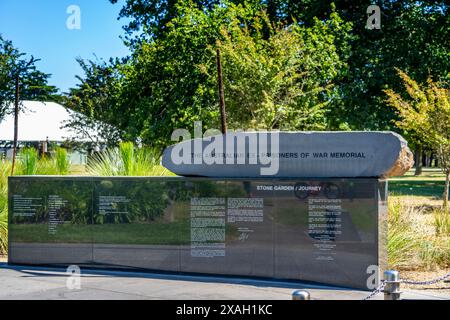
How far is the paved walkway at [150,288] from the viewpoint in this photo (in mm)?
8984

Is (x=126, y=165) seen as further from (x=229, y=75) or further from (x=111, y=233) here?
(x=229, y=75)

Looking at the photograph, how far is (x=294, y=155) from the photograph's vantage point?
33.2 feet

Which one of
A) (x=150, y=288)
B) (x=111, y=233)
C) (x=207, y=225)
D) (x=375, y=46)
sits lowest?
(x=150, y=288)

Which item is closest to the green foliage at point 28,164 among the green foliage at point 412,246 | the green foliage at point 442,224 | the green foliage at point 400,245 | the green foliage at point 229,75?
the green foliage at point 229,75

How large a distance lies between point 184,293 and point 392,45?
870 inches

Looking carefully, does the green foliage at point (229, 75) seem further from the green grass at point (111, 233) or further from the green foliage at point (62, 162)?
the green grass at point (111, 233)

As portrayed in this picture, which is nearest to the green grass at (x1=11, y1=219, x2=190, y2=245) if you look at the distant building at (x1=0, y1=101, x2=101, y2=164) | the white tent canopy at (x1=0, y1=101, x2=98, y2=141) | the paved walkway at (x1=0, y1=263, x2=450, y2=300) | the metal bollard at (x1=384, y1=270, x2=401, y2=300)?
the paved walkway at (x1=0, y1=263, x2=450, y2=300)

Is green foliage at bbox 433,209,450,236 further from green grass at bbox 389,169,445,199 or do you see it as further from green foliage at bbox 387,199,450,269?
green grass at bbox 389,169,445,199

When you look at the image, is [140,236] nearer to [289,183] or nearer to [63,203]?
[63,203]

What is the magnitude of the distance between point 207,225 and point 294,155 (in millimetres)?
1681

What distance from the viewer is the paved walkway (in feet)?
29.5

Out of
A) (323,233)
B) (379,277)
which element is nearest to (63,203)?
(323,233)

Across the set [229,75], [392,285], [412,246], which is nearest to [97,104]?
[229,75]

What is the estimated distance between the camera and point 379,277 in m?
9.54
